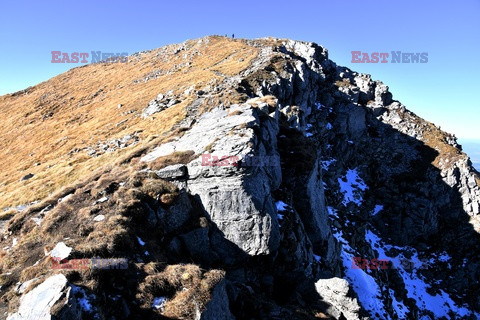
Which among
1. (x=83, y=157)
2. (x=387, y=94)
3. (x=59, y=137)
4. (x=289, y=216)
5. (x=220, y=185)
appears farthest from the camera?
(x=387, y=94)

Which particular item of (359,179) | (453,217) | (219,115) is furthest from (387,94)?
(219,115)

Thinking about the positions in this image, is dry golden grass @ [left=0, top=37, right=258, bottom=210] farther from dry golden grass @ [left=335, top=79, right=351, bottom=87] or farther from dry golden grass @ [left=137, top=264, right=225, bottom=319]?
dry golden grass @ [left=335, top=79, right=351, bottom=87]

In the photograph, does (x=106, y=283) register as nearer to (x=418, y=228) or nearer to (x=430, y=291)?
(x=430, y=291)

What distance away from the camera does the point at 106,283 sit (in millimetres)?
11672

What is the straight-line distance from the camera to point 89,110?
69688 millimetres

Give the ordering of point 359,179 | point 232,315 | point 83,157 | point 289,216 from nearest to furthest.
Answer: point 232,315 < point 289,216 < point 83,157 < point 359,179

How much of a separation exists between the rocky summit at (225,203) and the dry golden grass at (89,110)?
0.62 metres

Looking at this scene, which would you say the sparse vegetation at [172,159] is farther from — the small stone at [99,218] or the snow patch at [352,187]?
the snow patch at [352,187]

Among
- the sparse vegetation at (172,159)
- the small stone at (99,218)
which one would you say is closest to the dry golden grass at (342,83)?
the sparse vegetation at (172,159)

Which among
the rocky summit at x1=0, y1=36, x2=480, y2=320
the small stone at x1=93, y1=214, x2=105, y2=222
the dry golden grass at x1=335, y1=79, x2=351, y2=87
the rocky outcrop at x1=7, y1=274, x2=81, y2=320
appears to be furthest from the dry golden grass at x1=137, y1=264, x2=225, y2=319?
the dry golden grass at x1=335, y1=79, x2=351, y2=87

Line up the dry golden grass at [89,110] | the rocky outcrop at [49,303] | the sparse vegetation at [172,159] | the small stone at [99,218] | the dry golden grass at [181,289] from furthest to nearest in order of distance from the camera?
the dry golden grass at [89,110]
the sparse vegetation at [172,159]
the small stone at [99,218]
the dry golden grass at [181,289]
the rocky outcrop at [49,303]

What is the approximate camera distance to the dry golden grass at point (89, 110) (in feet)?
116

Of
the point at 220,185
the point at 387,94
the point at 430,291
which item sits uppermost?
the point at 387,94

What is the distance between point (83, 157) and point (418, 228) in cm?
7944
